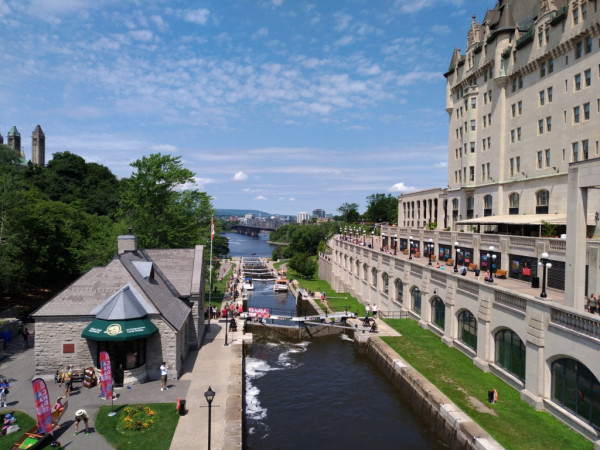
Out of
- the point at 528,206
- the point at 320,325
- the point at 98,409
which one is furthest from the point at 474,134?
the point at 98,409

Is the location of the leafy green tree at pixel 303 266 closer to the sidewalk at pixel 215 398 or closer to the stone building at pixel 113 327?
the sidewalk at pixel 215 398

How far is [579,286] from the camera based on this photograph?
70.7ft

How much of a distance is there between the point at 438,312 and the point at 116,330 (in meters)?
25.0

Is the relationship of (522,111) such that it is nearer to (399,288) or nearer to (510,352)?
(399,288)

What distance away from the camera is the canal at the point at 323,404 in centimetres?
2064

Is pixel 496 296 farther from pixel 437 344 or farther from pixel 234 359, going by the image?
pixel 234 359

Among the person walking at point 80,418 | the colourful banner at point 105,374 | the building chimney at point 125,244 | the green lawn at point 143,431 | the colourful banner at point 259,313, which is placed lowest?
the colourful banner at point 259,313

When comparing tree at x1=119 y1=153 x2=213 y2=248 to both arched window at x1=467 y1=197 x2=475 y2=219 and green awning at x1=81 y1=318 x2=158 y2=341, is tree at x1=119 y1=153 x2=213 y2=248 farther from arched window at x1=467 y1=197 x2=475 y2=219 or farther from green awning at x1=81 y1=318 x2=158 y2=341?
arched window at x1=467 y1=197 x2=475 y2=219

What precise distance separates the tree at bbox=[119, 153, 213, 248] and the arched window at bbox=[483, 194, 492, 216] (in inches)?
1380

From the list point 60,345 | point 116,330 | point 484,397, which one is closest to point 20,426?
point 60,345

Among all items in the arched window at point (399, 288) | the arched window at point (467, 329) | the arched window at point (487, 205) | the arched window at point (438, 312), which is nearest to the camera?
the arched window at point (467, 329)

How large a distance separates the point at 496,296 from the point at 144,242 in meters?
35.0

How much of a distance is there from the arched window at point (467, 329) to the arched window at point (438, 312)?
2.89m

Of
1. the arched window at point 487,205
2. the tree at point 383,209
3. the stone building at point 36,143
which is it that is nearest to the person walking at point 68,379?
the arched window at point 487,205
